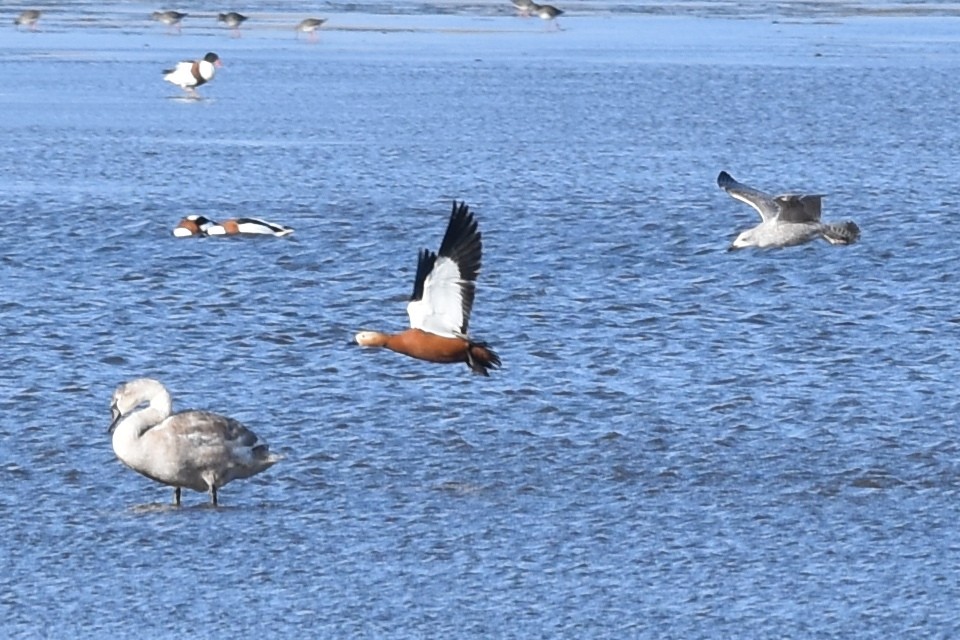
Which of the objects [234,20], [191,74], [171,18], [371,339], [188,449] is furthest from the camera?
[171,18]

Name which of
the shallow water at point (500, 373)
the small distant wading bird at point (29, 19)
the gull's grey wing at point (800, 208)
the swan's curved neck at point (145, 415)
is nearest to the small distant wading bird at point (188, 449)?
the swan's curved neck at point (145, 415)

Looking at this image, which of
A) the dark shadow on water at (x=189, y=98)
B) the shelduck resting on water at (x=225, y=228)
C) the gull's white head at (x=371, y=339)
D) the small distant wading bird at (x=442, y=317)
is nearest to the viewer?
the small distant wading bird at (x=442, y=317)

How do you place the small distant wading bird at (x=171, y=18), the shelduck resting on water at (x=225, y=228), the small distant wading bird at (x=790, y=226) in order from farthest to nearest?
1. the small distant wading bird at (x=171, y=18)
2. the shelduck resting on water at (x=225, y=228)
3. the small distant wading bird at (x=790, y=226)

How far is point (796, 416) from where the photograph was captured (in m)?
11.2

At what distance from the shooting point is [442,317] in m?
11.1

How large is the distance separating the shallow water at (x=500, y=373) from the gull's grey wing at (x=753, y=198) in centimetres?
56

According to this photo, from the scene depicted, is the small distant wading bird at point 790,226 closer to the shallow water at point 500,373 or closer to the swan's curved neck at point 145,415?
the shallow water at point 500,373

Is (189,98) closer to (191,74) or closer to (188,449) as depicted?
(191,74)

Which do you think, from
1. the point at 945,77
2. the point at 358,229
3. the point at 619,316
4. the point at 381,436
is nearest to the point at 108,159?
the point at 358,229

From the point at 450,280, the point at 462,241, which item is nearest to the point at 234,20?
the point at 450,280

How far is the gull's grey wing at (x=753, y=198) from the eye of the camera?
17609 millimetres

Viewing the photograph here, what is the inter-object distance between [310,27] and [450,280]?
3099 centimetres

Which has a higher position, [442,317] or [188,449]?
[442,317]

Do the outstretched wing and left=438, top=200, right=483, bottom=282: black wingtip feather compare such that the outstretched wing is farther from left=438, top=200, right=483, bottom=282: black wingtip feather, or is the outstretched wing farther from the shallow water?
the shallow water
